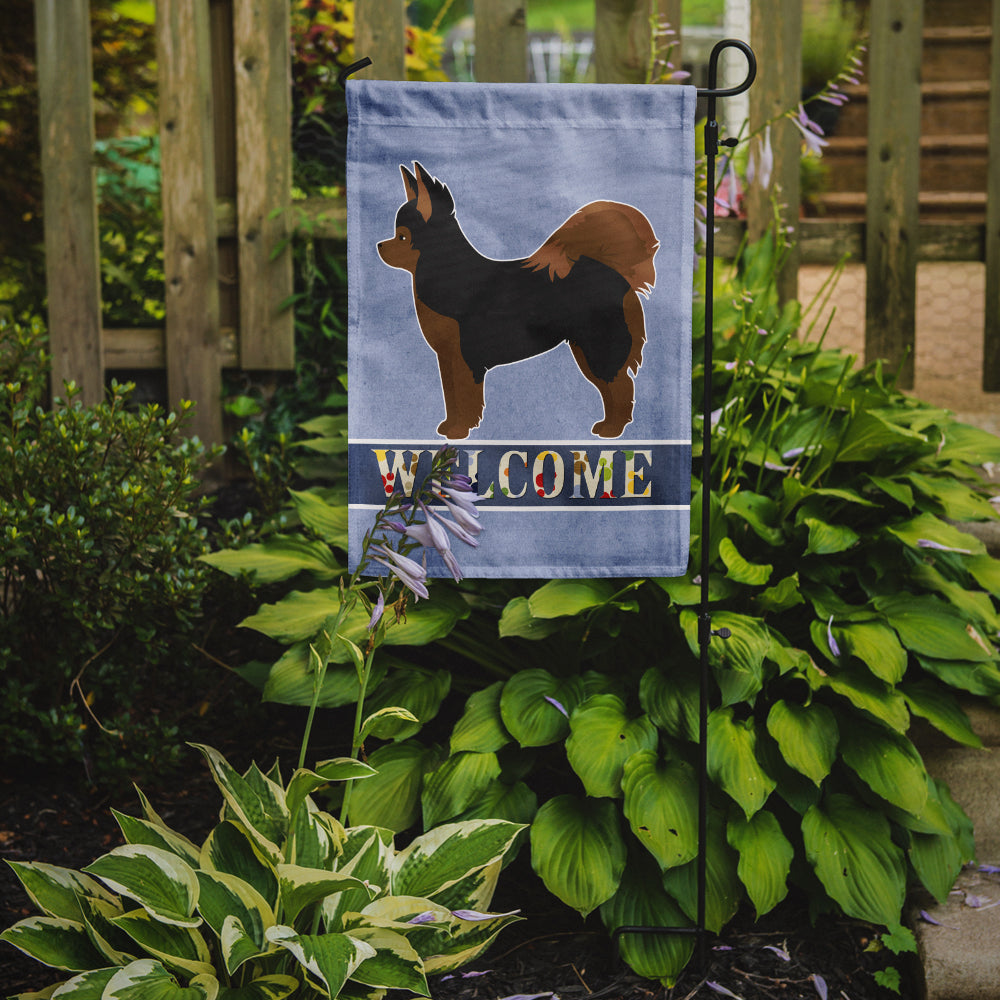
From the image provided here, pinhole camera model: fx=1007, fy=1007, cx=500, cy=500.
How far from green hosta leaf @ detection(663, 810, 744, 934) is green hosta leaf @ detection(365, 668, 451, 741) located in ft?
1.85

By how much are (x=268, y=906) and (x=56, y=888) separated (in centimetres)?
36

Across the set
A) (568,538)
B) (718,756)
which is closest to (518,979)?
(718,756)

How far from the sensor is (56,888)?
160cm

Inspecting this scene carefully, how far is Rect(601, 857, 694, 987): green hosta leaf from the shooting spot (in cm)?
185

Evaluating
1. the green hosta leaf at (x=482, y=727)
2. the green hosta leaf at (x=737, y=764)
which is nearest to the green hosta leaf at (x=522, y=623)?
the green hosta leaf at (x=482, y=727)

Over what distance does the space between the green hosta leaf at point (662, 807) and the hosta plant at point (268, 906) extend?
0.25 metres

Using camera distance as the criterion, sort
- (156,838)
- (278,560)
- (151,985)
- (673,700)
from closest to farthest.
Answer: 1. (151,985)
2. (156,838)
3. (673,700)
4. (278,560)

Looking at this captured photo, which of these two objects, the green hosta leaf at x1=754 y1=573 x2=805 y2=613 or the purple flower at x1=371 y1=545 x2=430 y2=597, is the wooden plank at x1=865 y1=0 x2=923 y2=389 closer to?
the green hosta leaf at x1=754 y1=573 x2=805 y2=613

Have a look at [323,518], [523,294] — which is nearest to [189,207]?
[323,518]

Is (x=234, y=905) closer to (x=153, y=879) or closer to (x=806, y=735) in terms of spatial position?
(x=153, y=879)

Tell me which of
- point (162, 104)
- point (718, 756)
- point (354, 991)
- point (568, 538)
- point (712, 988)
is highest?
point (162, 104)

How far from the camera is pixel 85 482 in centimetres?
222

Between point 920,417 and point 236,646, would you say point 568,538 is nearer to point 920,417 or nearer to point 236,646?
point 236,646

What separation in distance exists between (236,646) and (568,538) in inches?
45.7
